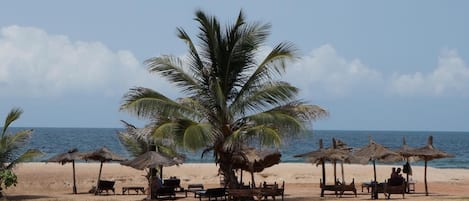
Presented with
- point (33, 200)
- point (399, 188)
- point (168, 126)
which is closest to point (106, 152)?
point (33, 200)

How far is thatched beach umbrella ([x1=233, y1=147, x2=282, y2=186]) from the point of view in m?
20.5

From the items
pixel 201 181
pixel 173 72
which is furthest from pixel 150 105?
pixel 201 181

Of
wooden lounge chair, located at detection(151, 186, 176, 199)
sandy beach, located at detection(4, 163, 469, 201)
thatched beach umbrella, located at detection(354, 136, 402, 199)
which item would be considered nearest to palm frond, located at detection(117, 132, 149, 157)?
sandy beach, located at detection(4, 163, 469, 201)

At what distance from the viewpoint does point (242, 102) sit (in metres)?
20.5

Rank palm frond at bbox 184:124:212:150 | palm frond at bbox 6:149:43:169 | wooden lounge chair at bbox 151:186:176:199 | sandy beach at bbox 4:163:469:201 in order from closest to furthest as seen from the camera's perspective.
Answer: palm frond at bbox 184:124:212:150 < wooden lounge chair at bbox 151:186:176:199 < palm frond at bbox 6:149:43:169 < sandy beach at bbox 4:163:469:201

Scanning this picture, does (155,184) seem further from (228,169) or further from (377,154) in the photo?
(377,154)

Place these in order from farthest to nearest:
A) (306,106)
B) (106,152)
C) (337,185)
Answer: (106,152), (337,185), (306,106)

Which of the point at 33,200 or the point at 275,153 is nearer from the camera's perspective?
the point at 275,153

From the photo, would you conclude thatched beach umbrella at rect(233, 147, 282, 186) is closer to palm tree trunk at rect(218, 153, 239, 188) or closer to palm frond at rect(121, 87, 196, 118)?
palm tree trunk at rect(218, 153, 239, 188)

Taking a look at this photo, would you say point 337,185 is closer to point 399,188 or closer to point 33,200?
point 399,188

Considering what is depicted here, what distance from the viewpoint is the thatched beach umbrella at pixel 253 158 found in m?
20.5

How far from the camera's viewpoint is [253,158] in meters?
20.4

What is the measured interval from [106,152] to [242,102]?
27.1ft

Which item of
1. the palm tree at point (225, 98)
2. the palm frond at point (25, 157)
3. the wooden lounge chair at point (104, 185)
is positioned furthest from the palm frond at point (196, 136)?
the palm frond at point (25, 157)
